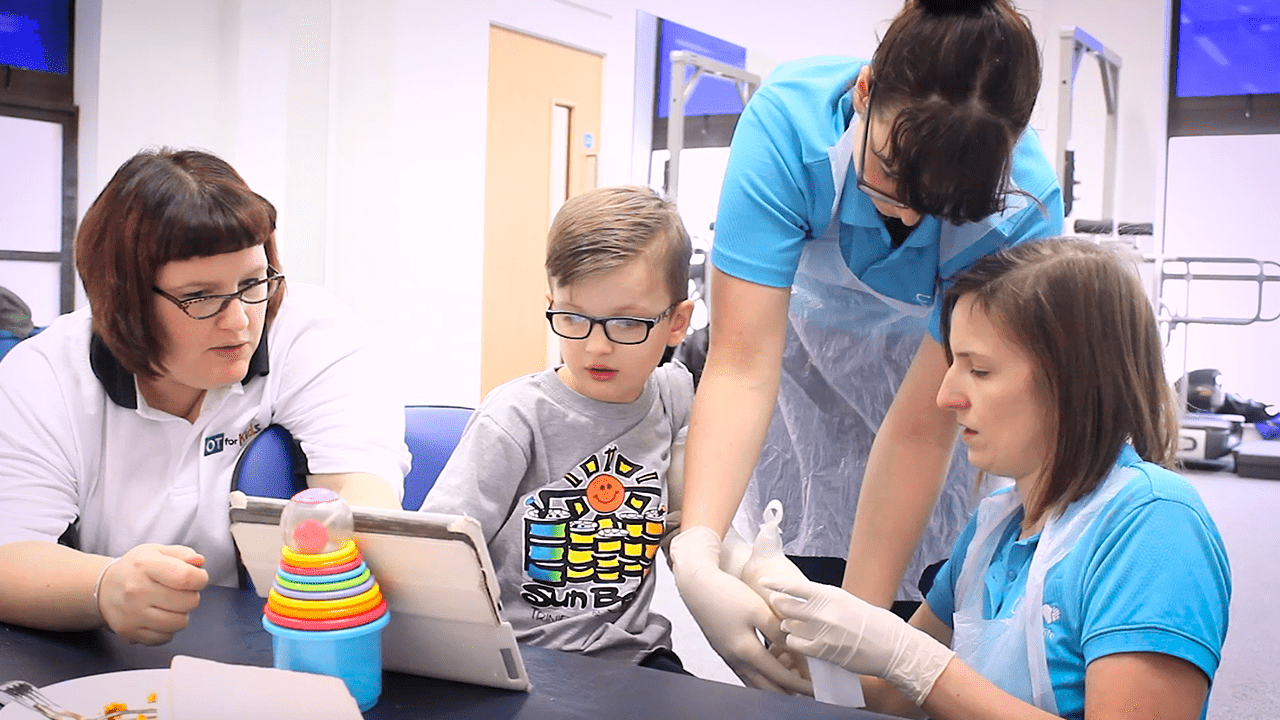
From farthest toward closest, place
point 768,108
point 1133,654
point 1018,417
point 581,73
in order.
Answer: point 581,73, point 768,108, point 1018,417, point 1133,654

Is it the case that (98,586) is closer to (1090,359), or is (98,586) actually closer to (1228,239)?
(1090,359)

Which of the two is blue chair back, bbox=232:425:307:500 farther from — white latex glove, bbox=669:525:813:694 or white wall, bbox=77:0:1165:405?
white wall, bbox=77:0:1165:405

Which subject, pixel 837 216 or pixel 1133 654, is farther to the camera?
pixel 837 216

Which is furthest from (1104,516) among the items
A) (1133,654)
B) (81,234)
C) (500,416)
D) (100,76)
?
(100,76)

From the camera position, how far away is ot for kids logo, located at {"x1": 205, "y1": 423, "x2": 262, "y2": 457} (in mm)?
1249

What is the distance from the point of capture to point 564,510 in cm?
121

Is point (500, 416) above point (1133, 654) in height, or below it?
above

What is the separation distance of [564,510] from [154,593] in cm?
45

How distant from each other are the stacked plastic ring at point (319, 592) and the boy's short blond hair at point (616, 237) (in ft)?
1.78

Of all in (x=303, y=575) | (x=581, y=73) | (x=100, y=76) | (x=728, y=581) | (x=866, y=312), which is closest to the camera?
(x=303, y=575)

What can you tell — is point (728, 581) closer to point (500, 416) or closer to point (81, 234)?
point (500, 416)

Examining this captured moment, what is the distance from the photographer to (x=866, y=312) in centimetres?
149

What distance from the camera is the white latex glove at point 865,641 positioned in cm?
98

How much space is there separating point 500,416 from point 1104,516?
2.09ft
